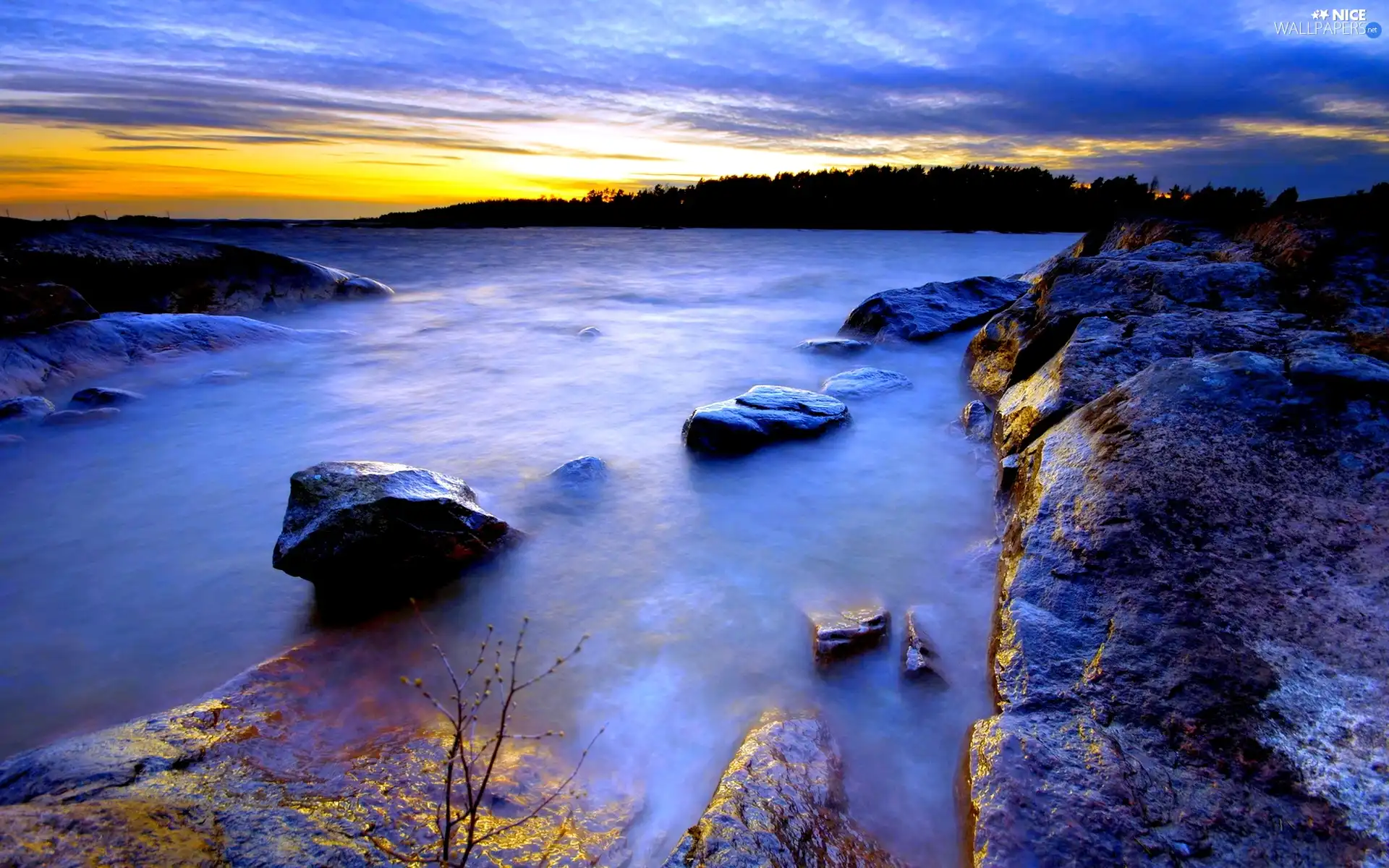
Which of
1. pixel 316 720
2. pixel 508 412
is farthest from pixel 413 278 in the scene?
pixel 316 720

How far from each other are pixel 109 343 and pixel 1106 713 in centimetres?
1073

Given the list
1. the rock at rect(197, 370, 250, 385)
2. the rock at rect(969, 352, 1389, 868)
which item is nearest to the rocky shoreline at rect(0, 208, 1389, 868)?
the rock at rect(969, 352, 1389, 868)

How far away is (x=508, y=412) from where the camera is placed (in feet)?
22.7

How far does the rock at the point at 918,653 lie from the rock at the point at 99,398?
8.08 metres

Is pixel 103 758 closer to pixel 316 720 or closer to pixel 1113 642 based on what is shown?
pixel 316 720

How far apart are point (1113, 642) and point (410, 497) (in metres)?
3.43

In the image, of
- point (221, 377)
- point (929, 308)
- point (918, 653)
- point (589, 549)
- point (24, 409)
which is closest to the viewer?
point (918, 653)

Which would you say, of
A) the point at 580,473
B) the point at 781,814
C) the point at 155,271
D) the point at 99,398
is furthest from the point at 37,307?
the point at 781,814

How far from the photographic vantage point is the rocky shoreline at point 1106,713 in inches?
74.1

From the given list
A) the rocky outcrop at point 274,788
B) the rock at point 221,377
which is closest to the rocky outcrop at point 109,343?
the rock at point 221,377

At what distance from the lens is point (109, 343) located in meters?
8.15

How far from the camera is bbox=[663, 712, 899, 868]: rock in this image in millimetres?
1982

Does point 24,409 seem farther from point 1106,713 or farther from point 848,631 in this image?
point 1106,713

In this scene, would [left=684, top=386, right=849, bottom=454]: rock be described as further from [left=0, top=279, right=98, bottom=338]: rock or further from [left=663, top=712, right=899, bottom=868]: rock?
[left=0, top=279, right=98, bottom=338]: rock
